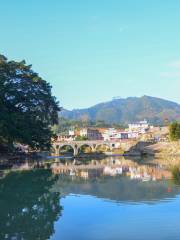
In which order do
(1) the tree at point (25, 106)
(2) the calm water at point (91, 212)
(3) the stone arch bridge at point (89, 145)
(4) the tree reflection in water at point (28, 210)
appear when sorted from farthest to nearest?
(3) the stone arch bridge at point (89, 145)
(1) the tree at point (25, 106)
(4) the tree reflection in water at point (28, 210)
(2) the calm water at point (91, 212)

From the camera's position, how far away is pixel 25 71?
2525 inches

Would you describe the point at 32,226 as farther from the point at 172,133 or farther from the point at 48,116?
the point at 172,133

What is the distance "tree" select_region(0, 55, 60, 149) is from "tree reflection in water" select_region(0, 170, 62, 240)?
79.6 ft

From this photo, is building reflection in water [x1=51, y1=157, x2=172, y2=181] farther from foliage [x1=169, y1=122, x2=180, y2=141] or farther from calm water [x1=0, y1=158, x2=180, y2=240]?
foliage [x1=169, y1=122, x2=180, y2=141]

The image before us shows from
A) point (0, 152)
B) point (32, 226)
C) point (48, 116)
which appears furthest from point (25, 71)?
point (32, 226)

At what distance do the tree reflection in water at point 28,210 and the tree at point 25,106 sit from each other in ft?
79.6

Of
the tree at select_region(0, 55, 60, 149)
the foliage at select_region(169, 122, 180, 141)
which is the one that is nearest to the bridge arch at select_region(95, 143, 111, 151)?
the foliage at select_region(169, 122, 180, 141)

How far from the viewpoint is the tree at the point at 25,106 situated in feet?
183

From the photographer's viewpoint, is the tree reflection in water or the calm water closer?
the calm water

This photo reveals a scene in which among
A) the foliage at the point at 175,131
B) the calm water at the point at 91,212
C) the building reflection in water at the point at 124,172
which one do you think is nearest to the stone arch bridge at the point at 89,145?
the foliage at the point at 175,131

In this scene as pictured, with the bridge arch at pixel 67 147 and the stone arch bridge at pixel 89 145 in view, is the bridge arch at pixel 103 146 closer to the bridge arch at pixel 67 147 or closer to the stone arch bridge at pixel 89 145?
the stone arch bridge at pixel 89 145

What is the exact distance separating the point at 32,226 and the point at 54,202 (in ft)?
18.5

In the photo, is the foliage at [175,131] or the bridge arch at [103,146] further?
the bridge arch at [103,146]

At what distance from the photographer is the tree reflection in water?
15.0m
